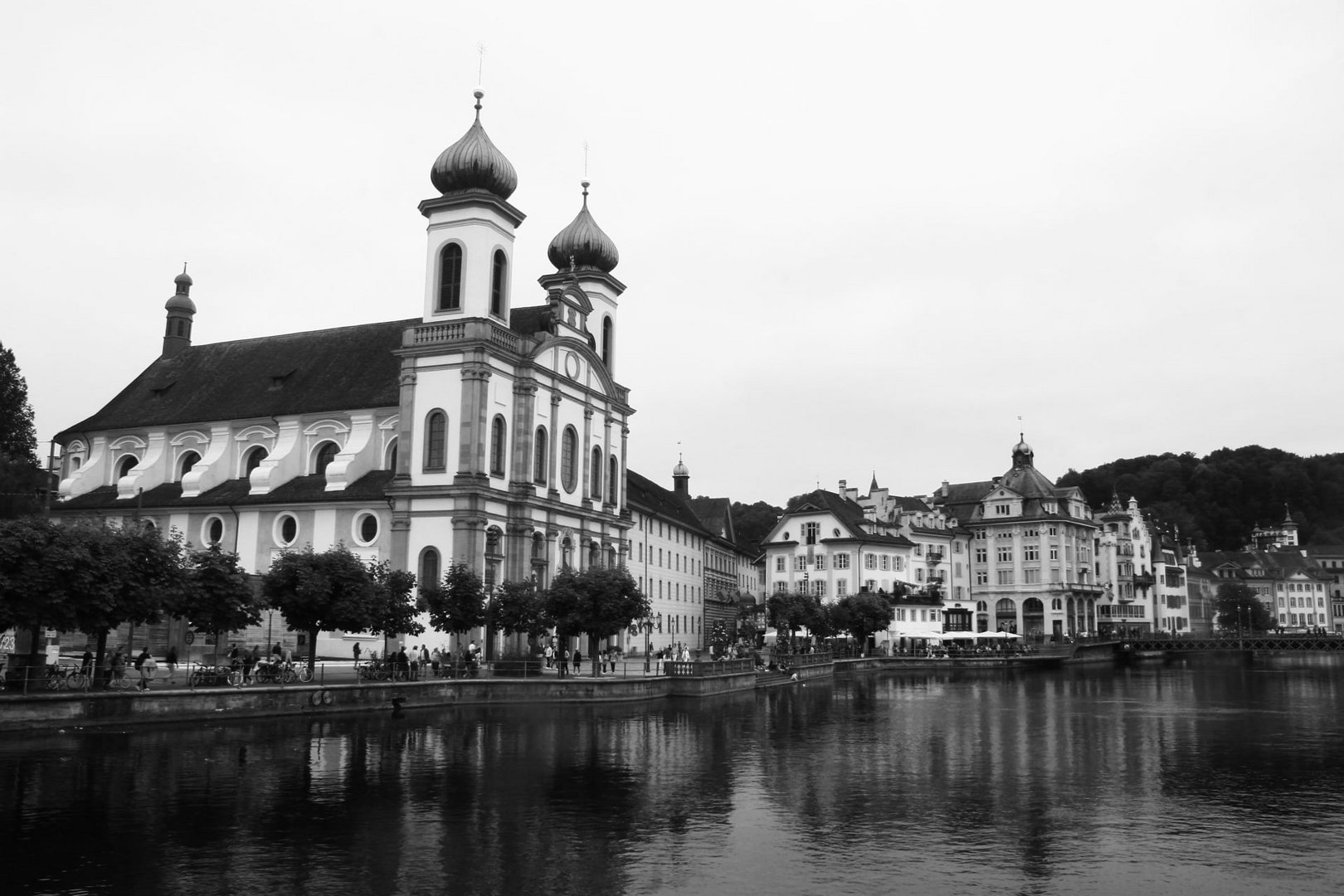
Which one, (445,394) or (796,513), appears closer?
(445,394)

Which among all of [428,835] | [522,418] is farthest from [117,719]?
[522,418]

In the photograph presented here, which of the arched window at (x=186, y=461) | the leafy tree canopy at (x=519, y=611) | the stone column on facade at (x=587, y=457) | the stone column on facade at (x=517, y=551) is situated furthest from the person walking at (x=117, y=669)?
the arched window at (x=186, y=461)

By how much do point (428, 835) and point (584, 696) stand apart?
89.5ft

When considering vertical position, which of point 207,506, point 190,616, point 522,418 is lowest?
point 190,616

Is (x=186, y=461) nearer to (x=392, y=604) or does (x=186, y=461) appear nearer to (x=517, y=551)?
(x=517, y=551)

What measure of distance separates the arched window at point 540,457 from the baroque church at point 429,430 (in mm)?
105

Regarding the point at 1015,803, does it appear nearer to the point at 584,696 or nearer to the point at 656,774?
the point at 656,774

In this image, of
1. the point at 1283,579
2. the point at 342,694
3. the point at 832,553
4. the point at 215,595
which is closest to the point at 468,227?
the point at 215,595

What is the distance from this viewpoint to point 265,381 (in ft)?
218

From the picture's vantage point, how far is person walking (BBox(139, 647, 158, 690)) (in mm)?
35309

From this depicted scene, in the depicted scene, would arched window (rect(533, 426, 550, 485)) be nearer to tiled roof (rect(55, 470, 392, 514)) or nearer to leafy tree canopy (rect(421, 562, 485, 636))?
tiled roof (rect(55, 470, 392, 514))

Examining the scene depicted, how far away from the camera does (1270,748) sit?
33938 millimetres

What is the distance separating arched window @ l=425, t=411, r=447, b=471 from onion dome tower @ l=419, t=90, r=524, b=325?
4.88 m

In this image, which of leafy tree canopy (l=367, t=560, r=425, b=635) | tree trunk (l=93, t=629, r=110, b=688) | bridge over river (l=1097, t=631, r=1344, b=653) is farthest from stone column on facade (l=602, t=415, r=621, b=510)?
bridge over river (l=1097, t=631, r=1344, b=653)
